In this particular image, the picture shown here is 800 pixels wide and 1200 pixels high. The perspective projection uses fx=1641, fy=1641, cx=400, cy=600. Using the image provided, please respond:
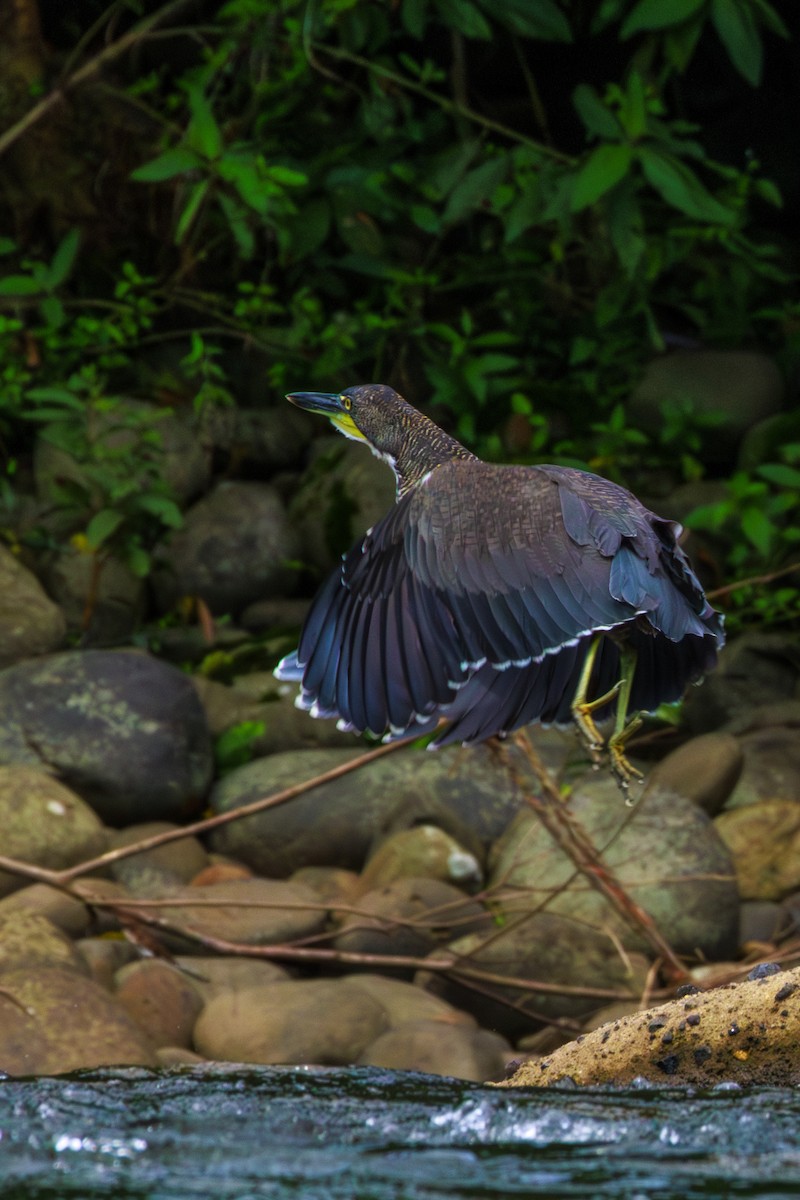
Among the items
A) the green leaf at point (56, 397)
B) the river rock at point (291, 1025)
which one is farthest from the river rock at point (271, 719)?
the river rock at point (291, 1025)

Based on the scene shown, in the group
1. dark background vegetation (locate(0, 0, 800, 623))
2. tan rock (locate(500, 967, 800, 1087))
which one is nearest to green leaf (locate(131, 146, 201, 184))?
dark background vegetation (locate(0, 0, 800, 623))

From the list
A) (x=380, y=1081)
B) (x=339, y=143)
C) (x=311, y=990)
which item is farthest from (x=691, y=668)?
(x=339, y=143)

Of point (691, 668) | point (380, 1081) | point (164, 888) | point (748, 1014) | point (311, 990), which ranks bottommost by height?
point (164, 888)

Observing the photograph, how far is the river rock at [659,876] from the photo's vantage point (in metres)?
5.00

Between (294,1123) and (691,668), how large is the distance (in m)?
1.14

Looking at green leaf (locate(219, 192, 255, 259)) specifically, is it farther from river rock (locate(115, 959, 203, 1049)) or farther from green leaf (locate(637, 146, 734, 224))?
river rock (locate(115, 959, 203, 1049))

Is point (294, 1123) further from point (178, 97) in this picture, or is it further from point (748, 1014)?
point (178, 97)

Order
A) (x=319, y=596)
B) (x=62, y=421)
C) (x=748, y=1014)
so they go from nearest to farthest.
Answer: (x=748, y=1014) → (x=319, y=596) → (x=62, y=421)

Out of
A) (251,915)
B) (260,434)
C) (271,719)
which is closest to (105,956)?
(251,915)

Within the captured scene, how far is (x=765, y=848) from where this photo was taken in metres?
5.57

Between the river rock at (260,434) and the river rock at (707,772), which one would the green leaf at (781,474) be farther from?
the river rock at (260,434)

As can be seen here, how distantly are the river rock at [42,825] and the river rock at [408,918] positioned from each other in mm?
891

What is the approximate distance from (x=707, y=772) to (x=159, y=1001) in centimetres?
Answer: 220

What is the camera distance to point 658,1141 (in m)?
2.27
